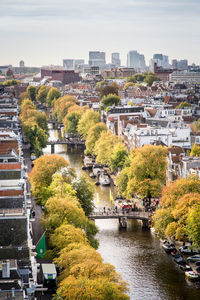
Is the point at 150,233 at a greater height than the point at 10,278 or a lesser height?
lesser

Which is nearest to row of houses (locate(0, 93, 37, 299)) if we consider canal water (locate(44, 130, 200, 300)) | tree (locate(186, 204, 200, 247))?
canal water (locate(44, 130, 200, 300))

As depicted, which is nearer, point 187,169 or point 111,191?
point 187,169

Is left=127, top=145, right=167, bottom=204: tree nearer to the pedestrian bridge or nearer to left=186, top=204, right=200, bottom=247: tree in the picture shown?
the pedestrian bridge

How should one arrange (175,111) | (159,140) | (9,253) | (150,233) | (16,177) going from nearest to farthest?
(9,253) → (16,177) → (150,233) → (159,140) → (175,111)

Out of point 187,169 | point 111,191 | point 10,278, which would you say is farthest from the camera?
point 111,191

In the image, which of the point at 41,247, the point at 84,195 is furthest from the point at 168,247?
the point at 41,247

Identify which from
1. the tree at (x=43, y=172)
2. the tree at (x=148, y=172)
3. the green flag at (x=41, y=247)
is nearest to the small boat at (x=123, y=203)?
the tree at (x=148, y=172)

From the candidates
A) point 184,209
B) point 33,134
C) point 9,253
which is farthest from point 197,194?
point 33,134

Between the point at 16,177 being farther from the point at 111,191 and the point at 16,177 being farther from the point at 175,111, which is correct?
the point at 175,111
